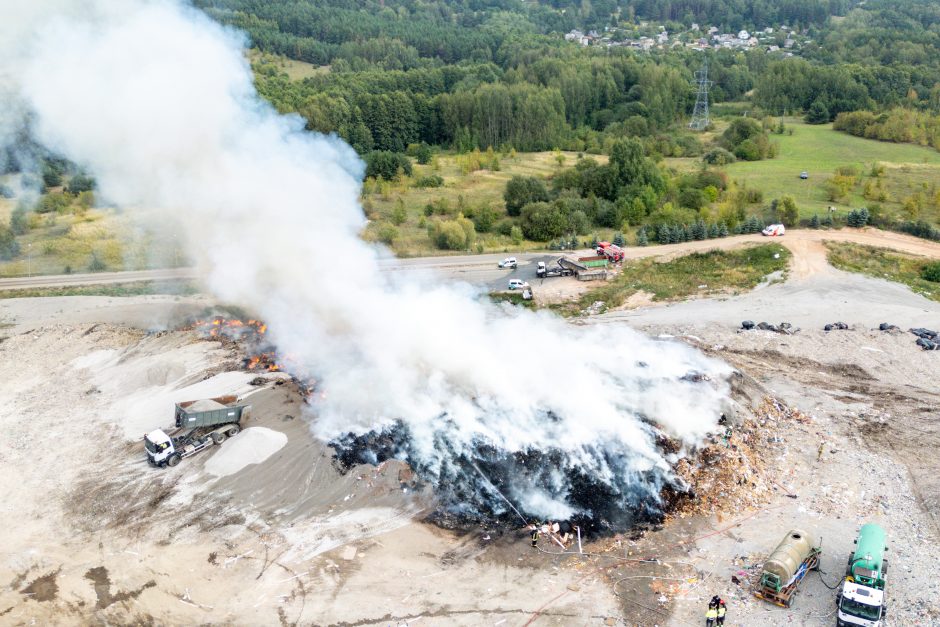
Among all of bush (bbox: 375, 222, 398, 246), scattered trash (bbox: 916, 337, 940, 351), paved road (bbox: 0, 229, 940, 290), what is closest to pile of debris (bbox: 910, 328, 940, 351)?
scattered trash (bbox: 916, 337, 940, 351)

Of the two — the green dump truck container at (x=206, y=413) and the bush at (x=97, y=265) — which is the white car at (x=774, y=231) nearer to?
the green dump truck container at (x=206, y=413)

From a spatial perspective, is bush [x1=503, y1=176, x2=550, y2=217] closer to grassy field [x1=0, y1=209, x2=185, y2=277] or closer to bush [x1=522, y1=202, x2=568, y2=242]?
bush [x1=522, y1=202, x2=568, y2=242]

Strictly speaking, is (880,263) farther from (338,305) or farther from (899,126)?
(899,126)

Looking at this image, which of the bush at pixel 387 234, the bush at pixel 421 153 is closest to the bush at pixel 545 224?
the bush at pixel 387 234

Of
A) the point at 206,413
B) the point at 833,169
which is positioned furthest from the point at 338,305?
the point at 833,169

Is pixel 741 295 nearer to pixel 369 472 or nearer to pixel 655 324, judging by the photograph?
pixel 655 324

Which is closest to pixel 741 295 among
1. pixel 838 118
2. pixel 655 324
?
pixel 655 324
